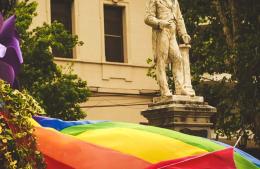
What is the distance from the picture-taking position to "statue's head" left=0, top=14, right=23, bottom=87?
13.0ft

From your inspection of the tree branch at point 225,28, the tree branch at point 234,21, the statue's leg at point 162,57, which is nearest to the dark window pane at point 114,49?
the tree branch at point 225,28

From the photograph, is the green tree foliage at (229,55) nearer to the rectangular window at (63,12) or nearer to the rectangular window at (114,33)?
the rectangular window at (114,33)

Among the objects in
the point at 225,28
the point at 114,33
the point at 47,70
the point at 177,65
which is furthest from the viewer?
the point at 114,33

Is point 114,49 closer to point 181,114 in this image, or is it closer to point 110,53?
point 110,53

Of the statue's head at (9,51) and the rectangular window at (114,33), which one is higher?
the rectangular window at (114,33)

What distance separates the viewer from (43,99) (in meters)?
19.2

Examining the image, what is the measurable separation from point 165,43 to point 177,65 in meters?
0.49

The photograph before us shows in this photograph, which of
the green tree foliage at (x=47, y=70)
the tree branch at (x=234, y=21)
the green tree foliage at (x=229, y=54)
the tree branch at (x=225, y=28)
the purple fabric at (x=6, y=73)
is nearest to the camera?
the purple fabric at (x=6, y=73)

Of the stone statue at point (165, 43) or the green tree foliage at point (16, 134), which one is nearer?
the green tree foliage at point (16, 134)

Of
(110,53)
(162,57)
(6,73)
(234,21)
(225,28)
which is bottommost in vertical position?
(6,73)

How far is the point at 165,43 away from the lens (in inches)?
558

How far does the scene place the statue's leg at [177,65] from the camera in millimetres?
14273

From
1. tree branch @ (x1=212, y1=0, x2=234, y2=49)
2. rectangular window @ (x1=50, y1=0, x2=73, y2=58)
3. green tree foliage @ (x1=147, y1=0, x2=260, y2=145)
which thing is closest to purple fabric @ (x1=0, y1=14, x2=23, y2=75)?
green tree foliage @ (x1=147, y1=0, x2=260, y2=145)

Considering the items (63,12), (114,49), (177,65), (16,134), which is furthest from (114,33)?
(16,134)
